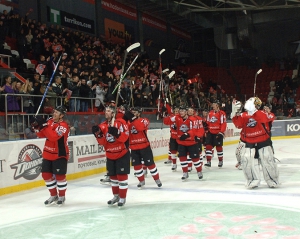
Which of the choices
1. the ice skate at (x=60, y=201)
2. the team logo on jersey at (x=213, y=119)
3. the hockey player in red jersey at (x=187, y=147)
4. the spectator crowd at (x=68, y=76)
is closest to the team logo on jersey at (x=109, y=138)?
the ice skate at (x=60, y=201)

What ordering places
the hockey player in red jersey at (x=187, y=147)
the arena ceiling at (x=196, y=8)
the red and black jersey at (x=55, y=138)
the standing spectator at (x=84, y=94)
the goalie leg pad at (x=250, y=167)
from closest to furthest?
the red and black jersey at (x=55, y=138), the goalie leg pad at (x=250, y=167), the hockey player in red jersey at (x=187, y=147), the standing spectator at (x=84, y=94), the arena ceiling at (x=196, y=8)

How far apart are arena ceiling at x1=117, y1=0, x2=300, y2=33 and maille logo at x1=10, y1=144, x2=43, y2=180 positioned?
536 inches

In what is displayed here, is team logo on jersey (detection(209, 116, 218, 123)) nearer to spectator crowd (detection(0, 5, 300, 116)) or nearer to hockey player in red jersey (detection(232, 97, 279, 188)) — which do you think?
spectator crowd (detection(0, 5, 300, 116))

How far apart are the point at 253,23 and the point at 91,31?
1167 cm

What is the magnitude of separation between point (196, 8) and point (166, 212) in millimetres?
19247

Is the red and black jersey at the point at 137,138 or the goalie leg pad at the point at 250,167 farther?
the red and black jersey at the point at 137,138

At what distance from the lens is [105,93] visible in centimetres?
1080

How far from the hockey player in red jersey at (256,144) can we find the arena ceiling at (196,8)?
46.7 ft

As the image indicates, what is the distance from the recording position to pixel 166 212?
4.80m

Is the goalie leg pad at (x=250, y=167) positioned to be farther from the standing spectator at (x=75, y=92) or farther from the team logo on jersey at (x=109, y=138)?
the standing spectator at (x=75, y=92)

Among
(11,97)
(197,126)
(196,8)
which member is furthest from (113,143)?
(196,8)

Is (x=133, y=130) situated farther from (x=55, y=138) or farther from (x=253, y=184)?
(x=253, y=184)

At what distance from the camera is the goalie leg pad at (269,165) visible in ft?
20.1

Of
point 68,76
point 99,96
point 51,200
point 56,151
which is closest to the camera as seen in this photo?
point 56,151
